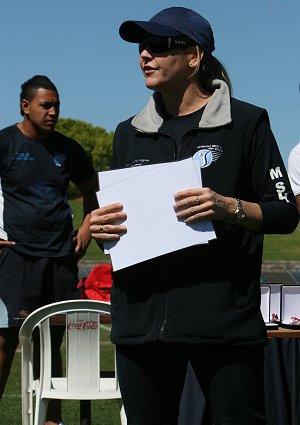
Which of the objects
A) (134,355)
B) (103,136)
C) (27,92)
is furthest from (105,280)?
(103,136)

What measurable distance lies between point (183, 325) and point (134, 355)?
204mm

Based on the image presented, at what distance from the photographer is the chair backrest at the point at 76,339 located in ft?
16.8

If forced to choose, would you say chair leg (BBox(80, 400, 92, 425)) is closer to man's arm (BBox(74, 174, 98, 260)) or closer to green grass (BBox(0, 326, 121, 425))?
green grass (BBox(0, 326, 121, 425))

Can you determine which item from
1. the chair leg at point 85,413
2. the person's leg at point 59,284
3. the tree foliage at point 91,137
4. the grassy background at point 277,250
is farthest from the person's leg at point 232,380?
the tree foliage at point 91,137

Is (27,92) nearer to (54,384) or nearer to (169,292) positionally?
(54,384)

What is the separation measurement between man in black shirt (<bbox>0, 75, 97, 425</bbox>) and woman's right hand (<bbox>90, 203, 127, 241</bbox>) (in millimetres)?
3003

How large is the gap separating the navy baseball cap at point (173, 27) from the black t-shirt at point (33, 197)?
3.00m

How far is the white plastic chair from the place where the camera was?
201 inches

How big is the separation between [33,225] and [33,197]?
0.19 metres

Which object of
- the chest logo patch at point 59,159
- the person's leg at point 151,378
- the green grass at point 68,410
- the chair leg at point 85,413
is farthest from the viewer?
the green grass at point 68,410

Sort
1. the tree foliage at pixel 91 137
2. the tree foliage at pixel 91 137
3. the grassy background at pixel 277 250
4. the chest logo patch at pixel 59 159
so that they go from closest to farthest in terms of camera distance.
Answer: the chest logo patch at pixel 59 159
the grassy background at pixel 277 250
the tree foliage at pixel 91 137
the tree foliage at pixel 91 137

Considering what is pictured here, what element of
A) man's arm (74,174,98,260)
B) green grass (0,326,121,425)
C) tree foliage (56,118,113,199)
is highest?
tree foliage (56,118,113,199)

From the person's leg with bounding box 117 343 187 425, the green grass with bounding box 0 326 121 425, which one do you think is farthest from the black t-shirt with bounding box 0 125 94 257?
the person's leg with bounding box 117 343 187 425

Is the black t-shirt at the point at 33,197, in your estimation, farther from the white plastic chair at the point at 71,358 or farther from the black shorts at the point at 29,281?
the white plastic chair at the point at 71,358
